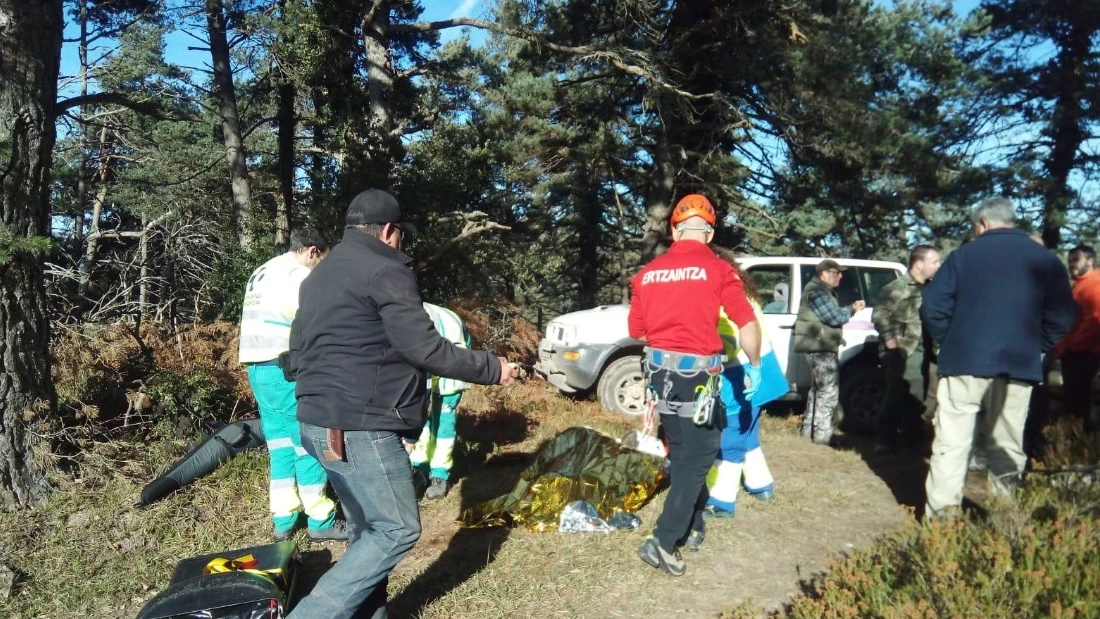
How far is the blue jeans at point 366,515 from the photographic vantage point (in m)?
2.89

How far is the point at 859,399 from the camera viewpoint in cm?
768

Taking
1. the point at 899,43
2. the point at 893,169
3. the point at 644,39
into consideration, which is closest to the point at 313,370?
the point at 644,39

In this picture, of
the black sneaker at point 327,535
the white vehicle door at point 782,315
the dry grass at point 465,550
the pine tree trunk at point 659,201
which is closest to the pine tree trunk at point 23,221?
the dry grass at point 465,550

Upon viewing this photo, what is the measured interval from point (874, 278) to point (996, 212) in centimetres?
413

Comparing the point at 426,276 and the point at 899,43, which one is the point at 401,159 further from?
the point at 899,43

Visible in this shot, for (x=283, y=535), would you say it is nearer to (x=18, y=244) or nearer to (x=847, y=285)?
(x=18, y=244)

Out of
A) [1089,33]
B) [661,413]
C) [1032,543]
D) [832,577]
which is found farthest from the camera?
[1089,33]

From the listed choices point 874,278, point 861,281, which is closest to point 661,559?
point 861,281

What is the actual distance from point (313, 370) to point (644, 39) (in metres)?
10.9

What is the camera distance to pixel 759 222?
16359 millimetres

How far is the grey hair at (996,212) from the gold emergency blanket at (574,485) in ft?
8.08

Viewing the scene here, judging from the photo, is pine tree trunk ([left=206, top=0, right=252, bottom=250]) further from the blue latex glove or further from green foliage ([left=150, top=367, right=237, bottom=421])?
the blue latex glove

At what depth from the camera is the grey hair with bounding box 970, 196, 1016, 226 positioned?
417cm

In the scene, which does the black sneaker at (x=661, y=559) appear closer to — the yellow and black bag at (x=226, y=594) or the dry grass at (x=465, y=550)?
the dry grass at (x=465, y=550)
